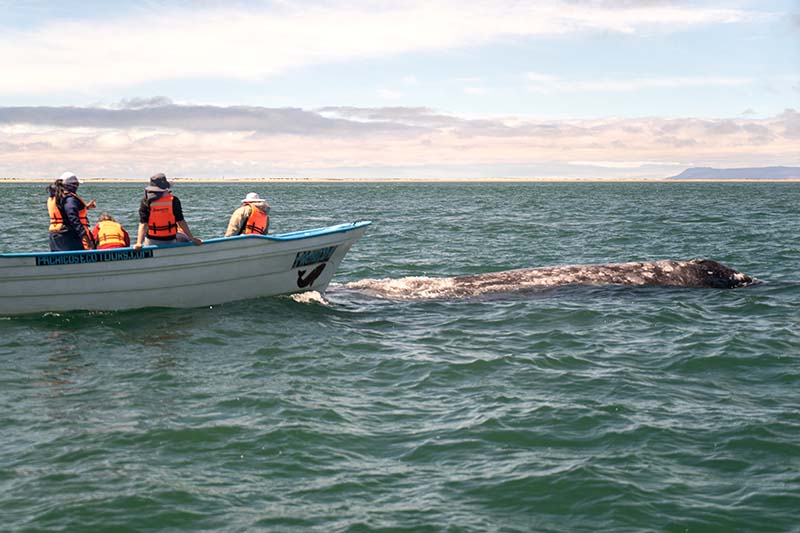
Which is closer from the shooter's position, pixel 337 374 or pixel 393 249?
pixel 337 374

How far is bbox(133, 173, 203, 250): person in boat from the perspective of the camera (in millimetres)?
13844

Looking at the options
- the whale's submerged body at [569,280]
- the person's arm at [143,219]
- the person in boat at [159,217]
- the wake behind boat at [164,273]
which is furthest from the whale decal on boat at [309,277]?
the person's arm at [143,219]

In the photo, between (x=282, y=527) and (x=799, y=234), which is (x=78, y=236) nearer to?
(x=282, y=527)

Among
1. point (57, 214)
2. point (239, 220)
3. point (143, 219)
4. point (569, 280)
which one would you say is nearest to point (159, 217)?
point (143, 219)

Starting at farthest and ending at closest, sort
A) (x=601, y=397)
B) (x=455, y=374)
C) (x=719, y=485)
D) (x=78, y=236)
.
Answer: (x=78, y=236) < (x=455, y=374) < (x=601, y=397) < (x=719, y=485)

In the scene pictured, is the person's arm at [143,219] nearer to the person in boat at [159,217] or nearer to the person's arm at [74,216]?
the person in boat at [159,217]

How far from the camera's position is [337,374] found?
417 inches

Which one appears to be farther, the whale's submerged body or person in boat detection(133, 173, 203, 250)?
the whale's submerged body

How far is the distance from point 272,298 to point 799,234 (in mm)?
25433

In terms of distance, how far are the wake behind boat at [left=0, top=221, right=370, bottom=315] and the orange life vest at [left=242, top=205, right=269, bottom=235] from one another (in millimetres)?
717

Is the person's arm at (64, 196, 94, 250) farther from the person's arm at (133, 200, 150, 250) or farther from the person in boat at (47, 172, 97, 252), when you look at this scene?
the person's arm at (133, 200, 150, 250)

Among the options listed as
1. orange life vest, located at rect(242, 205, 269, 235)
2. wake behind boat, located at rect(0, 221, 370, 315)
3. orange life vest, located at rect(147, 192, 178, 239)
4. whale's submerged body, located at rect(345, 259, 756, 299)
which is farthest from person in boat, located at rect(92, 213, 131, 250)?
whale's submerged body, located at rect(345, 259, 756, 299)

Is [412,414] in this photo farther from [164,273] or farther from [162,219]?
[162,219]

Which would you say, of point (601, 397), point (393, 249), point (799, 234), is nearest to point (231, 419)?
point (601, 397)
